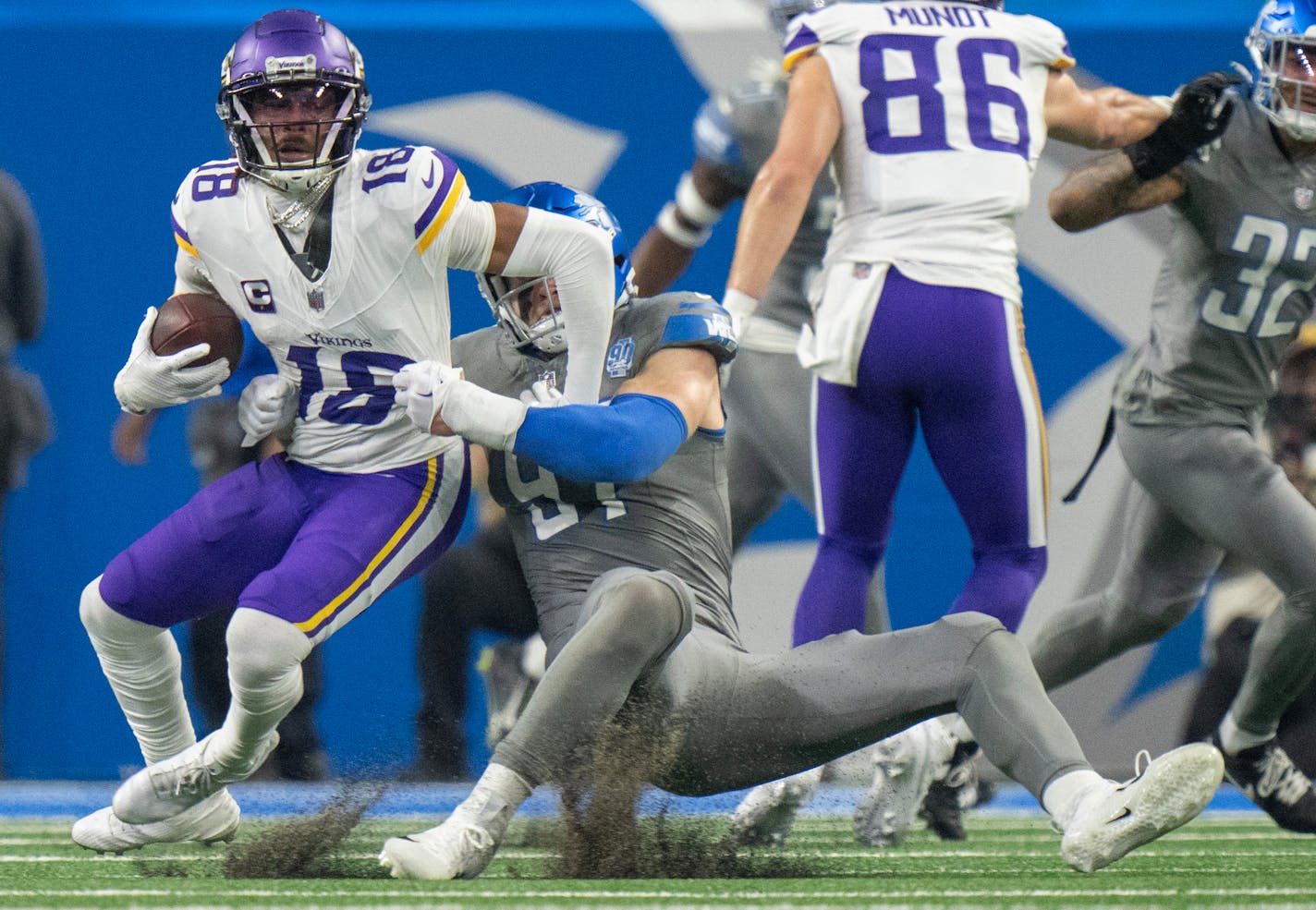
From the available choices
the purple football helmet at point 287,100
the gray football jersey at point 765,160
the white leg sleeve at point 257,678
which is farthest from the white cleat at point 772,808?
the gray football jersey at point 765,160

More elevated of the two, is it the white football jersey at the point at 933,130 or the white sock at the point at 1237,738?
the white football jersey at the point at 933,130

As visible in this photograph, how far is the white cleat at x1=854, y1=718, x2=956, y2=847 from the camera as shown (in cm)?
337

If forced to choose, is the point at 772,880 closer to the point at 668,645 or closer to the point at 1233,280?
the point at 668,645

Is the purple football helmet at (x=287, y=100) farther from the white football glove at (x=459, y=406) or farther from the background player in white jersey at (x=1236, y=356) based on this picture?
the background player in white jersey at (x=1236, y=356)

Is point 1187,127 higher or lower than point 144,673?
higher

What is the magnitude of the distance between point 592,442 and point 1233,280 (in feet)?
5.74

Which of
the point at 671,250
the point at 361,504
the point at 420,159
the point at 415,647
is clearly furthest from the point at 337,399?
the point at 415,647

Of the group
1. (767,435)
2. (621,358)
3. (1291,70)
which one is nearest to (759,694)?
(621,358)

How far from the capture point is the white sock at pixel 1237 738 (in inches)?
156

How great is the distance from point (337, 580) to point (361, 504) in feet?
0.51

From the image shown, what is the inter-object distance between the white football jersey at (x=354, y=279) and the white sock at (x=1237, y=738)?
1828 mm

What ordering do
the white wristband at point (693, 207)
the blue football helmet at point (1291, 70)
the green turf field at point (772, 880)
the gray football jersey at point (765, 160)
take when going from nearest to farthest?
1. the green turf field at point (772, 880)
2. the blue football helmet at point (1291, 70)
3. the gray football jersey at point (765, 160)
4. the white wristband at point (693, 207)

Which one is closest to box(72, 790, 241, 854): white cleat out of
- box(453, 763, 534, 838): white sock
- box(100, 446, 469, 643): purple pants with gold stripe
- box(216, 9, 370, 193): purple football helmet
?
box(100, 446, 469, 643): purple pants with gold stripe

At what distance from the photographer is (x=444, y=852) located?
255 cm
